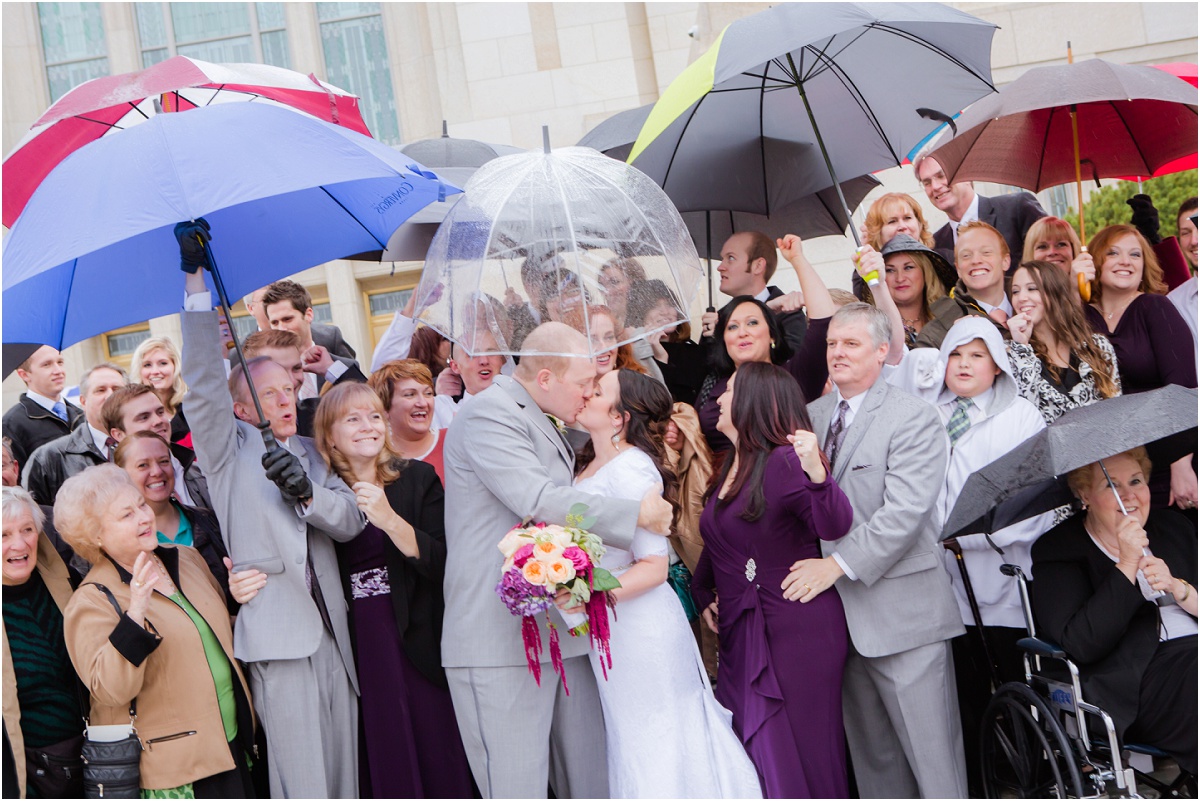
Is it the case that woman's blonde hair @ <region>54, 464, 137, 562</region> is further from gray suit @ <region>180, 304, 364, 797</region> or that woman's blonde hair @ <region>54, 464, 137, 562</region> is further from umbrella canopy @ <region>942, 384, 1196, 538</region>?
umbrella canopy @ <region>942, 384, 1196, 538</region>

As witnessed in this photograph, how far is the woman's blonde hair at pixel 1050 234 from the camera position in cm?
614

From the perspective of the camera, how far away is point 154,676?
4.08m

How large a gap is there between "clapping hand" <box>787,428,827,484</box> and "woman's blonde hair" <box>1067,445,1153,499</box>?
3.26 feet

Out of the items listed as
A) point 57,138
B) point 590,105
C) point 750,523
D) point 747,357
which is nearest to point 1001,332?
point 747,357

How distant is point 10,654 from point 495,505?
183 cm

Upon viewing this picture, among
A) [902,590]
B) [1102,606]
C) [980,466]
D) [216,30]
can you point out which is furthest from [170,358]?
[216,30]

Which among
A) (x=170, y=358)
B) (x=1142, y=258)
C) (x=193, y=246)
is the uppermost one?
(x=193, y=246)

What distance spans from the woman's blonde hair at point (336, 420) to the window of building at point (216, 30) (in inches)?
449

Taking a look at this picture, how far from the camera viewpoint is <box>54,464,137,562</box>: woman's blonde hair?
412cm

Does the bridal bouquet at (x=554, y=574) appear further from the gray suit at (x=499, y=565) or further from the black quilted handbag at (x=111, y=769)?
the black quilted handbag at (x=111, y=769)

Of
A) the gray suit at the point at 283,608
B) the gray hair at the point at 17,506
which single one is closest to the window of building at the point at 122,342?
the gray hair at the point at 17,506

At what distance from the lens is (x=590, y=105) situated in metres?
12.3

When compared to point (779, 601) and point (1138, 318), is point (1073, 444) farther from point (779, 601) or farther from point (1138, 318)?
point (1138, 318)

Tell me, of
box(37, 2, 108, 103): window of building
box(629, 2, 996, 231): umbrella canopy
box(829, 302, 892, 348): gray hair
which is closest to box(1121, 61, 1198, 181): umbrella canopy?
box(629, 2, 996, 231): umbrella canopy
